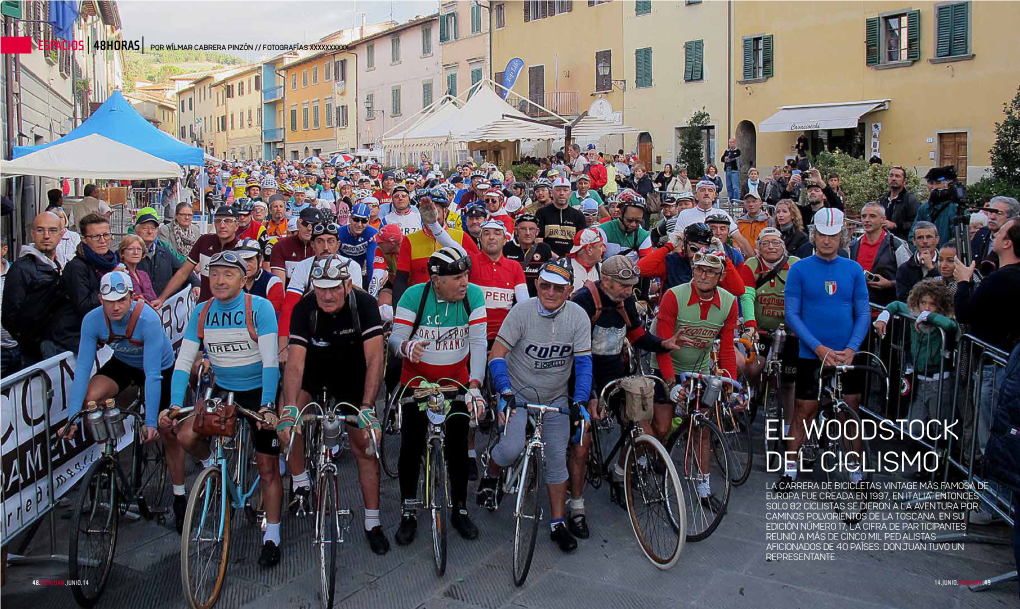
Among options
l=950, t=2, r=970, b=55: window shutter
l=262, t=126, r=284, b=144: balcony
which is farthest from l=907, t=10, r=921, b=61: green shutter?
l=262, t=126, r=284, b=144: balcony

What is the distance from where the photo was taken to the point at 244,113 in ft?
247

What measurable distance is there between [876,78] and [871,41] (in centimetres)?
114

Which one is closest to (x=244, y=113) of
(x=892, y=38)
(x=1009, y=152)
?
(x=892, y=38)

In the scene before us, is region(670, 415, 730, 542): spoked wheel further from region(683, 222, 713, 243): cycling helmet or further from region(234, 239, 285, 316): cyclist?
region(234, 239, 285, 316): cyclist

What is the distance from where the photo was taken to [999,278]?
206 inches

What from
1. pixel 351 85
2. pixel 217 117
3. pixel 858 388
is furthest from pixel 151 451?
pixel 217 117

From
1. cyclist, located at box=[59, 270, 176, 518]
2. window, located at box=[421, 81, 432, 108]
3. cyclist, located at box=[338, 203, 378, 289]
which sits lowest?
cyclist, located at box=[59, 270, 176, 518]

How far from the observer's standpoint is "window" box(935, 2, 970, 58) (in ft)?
79.9

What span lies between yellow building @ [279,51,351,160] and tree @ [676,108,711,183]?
3284 centimetres

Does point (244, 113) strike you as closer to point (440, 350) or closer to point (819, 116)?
point (819, 116)

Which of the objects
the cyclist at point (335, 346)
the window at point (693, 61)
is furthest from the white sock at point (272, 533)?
the window at point (693, 61)

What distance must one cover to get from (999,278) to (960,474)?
61.4 inches

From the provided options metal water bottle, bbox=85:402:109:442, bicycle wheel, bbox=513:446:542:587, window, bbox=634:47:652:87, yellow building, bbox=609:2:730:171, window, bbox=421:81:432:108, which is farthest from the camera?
window, bbox=421:81:432:108

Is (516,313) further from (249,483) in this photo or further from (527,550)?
(249,483)
